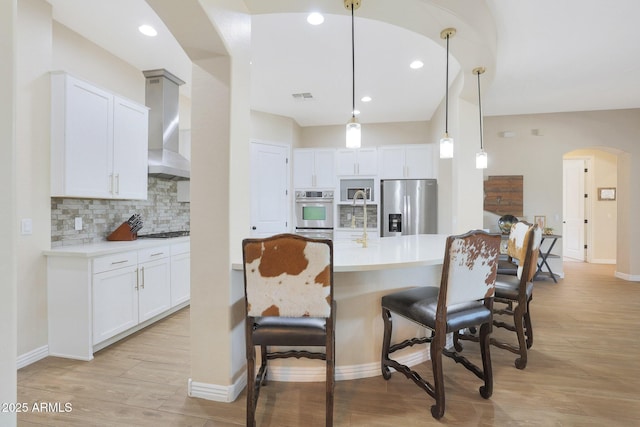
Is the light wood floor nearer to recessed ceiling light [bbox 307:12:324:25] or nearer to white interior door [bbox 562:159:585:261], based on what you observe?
recessed ceiling light [bbox 307:12:324:25]

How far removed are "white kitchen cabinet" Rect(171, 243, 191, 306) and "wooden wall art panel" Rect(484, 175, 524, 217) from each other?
194 inches

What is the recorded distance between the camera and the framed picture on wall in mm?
6391

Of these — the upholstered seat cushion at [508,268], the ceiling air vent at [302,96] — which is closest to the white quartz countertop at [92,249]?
the ceiling air vent at [302,96]

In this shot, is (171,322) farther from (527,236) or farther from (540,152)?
(540,152)

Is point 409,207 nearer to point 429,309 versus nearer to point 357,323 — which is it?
point 357,323

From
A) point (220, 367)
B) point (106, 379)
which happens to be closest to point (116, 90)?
point (106, 379)

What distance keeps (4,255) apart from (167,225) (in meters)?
3.62

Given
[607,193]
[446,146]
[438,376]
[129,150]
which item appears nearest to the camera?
[438,376]

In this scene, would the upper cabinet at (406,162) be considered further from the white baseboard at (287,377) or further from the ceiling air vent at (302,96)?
the white baseboard at (287,377)

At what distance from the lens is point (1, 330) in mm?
777

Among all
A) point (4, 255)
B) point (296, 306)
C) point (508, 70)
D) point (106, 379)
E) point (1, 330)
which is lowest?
point (106, 379)

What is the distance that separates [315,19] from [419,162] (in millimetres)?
3172

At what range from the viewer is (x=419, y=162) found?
511cm

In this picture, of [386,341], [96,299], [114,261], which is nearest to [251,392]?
[386,341]
